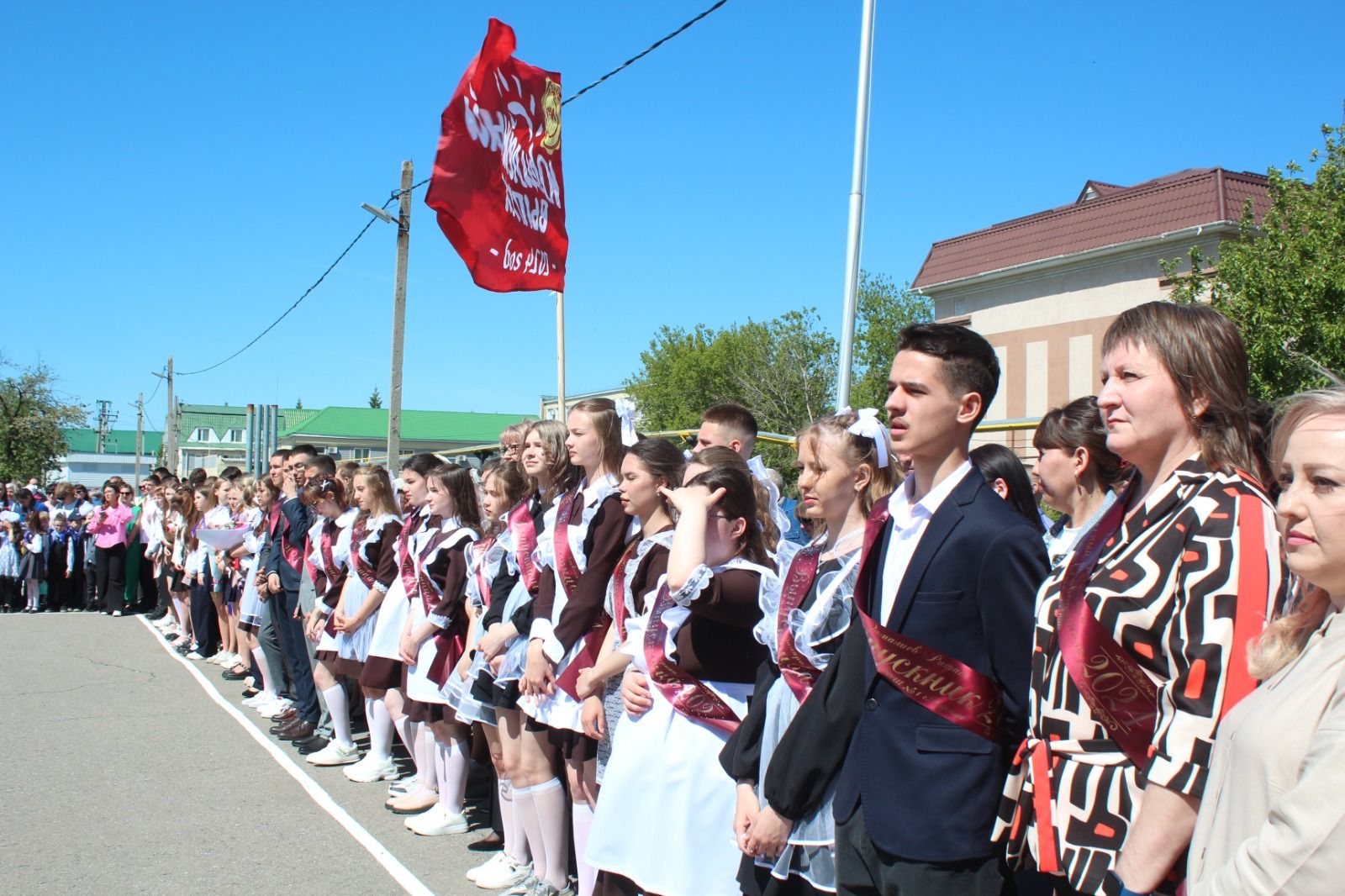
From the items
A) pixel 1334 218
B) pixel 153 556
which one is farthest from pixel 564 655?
pixel 1334 218

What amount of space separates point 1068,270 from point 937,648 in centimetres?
3074

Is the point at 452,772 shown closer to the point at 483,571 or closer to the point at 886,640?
the point at 483,571

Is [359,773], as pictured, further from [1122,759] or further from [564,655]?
[1122,759]

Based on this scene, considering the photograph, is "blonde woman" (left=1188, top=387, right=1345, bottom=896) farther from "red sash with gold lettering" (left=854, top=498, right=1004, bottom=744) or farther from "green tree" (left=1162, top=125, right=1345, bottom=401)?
"green tree" (left=1162, top=125, right=1345, bottom=401)

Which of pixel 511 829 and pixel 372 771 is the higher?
pixel 511 829

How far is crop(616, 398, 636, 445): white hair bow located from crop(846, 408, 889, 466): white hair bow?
1707 mm

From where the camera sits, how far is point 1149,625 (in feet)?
7.02

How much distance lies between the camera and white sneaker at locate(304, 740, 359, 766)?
299 inches

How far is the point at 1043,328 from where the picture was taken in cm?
3180

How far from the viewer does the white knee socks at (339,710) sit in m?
7.69

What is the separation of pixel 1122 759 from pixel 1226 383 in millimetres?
790

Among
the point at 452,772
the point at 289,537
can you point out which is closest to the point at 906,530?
the point at 452,772

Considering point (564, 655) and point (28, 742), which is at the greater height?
point (564, 655)

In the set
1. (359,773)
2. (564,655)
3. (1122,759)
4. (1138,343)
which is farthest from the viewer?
(359,773)
